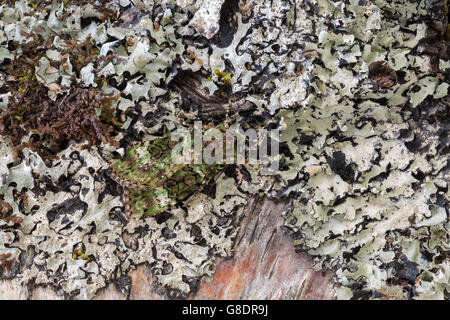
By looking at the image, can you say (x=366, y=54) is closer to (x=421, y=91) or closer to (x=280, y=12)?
(x=421, y=91)

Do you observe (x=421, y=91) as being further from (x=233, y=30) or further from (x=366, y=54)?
(x=233, y=30)

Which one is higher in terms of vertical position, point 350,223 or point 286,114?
point 286,114

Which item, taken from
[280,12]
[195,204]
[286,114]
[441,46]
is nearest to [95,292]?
[195,204]

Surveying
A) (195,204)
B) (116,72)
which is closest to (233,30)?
(116,72)

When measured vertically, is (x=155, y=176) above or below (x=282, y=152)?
below

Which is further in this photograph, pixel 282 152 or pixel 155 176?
pixel 282 152

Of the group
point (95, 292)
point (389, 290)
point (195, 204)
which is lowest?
point (95, 292)
